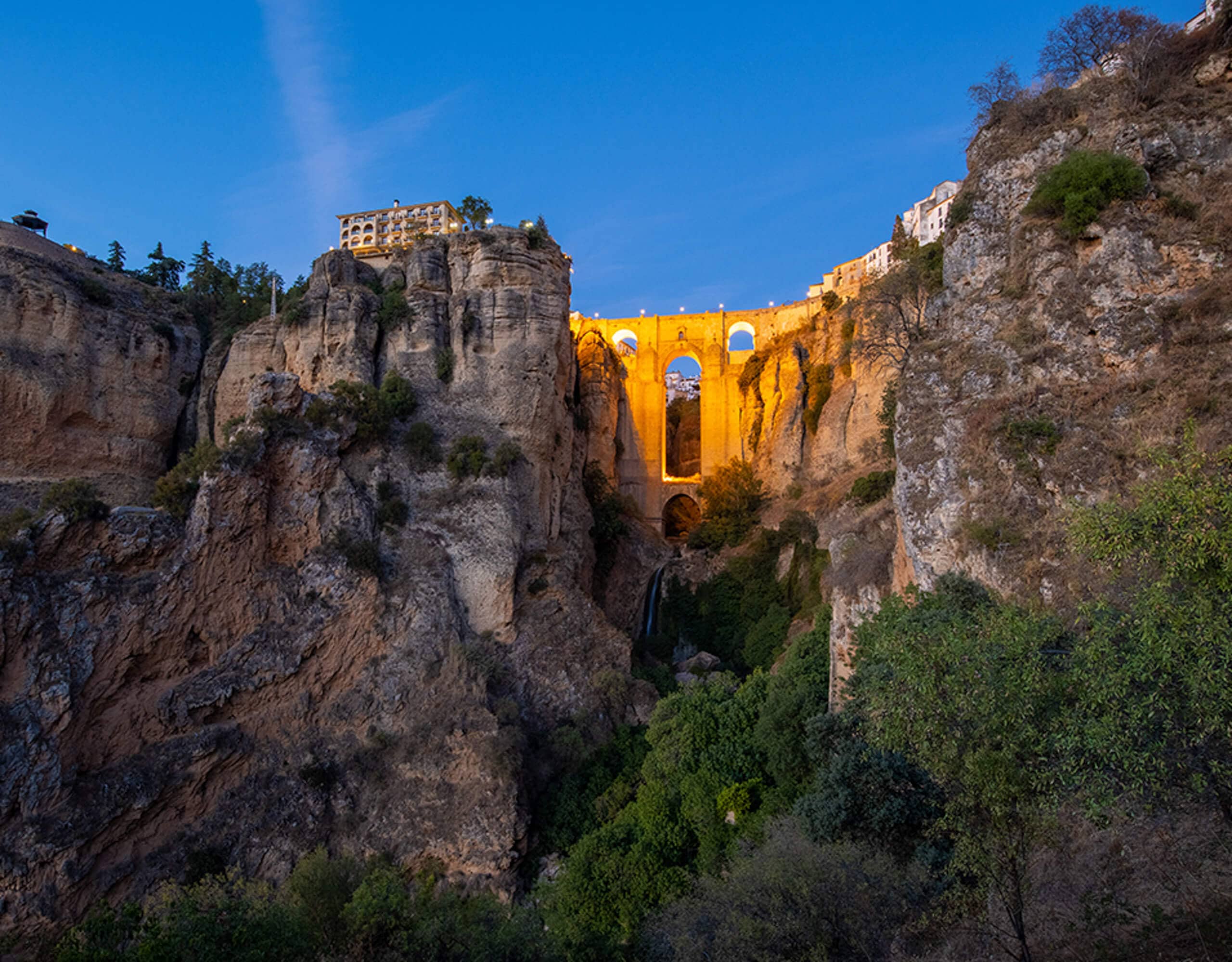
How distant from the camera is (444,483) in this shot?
27484mm

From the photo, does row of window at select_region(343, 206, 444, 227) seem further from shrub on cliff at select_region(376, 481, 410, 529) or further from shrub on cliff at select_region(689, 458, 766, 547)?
shrub on cliff at select_region(376, 481, 410, 529)

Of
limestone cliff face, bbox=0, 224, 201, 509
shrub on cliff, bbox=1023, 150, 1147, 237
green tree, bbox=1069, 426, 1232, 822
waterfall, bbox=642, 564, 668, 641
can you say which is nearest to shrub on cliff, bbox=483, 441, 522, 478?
waterfall, bbox=642, 564, 668, 641

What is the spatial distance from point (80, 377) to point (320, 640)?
13.2 metres

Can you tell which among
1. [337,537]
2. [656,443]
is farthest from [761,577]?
[337,537]

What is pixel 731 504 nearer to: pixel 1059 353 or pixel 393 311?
pixel 393 311

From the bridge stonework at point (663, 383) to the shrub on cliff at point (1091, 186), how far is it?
75.9 ft

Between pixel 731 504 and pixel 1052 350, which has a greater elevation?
pixel 1052 350

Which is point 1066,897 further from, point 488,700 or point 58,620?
point 58,620

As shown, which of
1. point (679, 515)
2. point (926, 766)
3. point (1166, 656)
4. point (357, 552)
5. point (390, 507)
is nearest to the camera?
point (1166, 656)

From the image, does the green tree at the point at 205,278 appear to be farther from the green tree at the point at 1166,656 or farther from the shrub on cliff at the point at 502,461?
the green tree at the point at 1166,656

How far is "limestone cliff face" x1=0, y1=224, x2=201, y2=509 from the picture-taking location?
25891 millimetres

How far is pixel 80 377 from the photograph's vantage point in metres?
27.5

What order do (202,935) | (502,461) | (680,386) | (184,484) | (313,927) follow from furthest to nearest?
(680,386) → (502,461) → (184,484) → (313,927) → (202,935)

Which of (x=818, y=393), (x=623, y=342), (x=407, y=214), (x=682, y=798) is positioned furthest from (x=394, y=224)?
(x=682, y=798)
